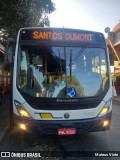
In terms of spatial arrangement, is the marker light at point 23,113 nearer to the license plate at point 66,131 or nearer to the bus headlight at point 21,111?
the bus headlight at point 21,111

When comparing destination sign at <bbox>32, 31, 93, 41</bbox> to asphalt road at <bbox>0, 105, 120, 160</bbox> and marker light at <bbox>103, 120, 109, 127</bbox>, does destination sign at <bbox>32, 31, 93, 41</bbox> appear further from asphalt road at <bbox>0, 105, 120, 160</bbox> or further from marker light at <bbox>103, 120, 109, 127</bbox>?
asphalt road at <bbox>0, 105, 120, 160</bbox>

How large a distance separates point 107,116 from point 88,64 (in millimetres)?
1360

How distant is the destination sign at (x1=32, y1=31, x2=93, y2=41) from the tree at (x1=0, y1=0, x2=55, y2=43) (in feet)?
10.1


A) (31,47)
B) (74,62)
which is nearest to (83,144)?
(74,62)

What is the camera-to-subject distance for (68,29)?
8.09 m

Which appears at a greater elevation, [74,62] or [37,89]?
[74,62]

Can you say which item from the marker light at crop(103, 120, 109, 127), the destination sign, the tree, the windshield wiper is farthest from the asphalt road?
the tree

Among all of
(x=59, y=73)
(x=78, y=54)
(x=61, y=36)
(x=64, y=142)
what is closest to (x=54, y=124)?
(x=64, y=142)

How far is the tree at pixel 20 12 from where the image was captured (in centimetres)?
1086

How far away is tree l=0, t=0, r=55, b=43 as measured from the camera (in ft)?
35.6

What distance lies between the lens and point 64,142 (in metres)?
8.09

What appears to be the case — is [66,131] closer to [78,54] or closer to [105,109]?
[105,109]

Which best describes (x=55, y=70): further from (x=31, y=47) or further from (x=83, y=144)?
(x=83, y=144)

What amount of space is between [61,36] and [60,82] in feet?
3.90
